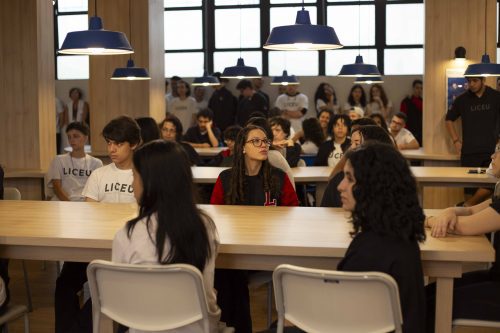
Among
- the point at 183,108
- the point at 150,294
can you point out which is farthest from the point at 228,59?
the point at 150,294

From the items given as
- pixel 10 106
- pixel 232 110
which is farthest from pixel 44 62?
A: pixel 232 110

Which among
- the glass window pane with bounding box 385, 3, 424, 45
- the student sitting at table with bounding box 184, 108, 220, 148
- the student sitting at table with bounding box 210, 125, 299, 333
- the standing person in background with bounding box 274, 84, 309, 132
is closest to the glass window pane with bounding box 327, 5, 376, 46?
the glass window pane with bounding box 385, 3, 424, 45

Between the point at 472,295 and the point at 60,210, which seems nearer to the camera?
the point at 472,295

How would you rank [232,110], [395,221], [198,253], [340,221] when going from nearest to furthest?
[395,221] < [198,253] < [340,221] < [232,110]

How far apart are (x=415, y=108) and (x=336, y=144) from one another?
21.5ft

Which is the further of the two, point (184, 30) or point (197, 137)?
point (184, 30)

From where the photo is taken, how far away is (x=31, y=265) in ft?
20.6

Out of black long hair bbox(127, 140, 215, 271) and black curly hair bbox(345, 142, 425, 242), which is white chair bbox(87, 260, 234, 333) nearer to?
black long hair bbox(127, 140, 215, 271)

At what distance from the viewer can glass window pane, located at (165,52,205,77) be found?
14.8 m

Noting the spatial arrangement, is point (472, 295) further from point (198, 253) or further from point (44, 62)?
point (44, 62)

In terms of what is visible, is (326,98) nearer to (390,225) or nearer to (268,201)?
(268,201)

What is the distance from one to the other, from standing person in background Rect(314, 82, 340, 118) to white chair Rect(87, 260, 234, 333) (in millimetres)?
11192

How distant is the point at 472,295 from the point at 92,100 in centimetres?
748

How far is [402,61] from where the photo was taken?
1406 cm
